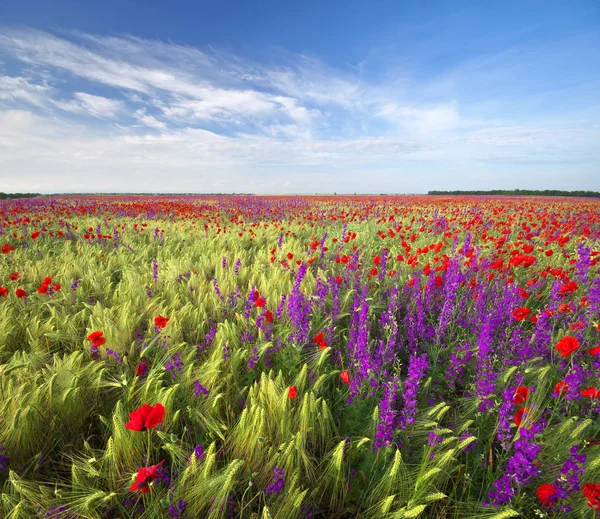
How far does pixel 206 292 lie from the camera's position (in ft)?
10.2

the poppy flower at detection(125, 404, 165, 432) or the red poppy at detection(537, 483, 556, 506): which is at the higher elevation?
the poppy flower at detection(125, 404, 165, 432)

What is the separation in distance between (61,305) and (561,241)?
6.27 metres

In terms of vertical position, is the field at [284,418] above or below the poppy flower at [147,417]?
below

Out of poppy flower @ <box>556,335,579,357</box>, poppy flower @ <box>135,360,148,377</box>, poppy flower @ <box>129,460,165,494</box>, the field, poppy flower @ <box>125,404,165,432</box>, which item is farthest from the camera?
poppy flower @ <box>135,360,148,377</box>

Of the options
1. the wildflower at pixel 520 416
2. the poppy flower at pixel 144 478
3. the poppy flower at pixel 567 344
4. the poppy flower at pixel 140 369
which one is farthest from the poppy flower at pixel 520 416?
the poppy flower at pixel 140 369

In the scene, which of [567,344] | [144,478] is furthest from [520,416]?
[144,478]

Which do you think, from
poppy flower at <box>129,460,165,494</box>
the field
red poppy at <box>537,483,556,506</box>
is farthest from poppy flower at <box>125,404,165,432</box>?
red poppy at <box>537,483,556,506</box>

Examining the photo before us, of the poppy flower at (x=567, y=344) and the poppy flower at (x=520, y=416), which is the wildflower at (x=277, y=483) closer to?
the poppy flower at (x=520, y=416)

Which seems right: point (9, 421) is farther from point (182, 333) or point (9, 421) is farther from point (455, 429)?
point (455, 429)

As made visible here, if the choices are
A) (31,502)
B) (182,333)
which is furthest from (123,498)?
(182,333)

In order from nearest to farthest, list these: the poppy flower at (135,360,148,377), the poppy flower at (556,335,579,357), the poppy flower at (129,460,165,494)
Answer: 1. the poppy flower at (129,460,165,494)
2. the poppy flower at (556,335,579,357)
3. the poppy flower at (135,360,148,377)

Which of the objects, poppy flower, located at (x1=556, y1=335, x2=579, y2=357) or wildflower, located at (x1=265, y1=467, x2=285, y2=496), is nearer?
wildflower, located at (x1=265, y1=467, x2=285, y2=496)

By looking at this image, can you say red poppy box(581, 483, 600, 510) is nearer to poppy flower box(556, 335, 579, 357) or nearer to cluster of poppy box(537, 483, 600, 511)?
cluster of poppy box(537, 483, 600, 511)

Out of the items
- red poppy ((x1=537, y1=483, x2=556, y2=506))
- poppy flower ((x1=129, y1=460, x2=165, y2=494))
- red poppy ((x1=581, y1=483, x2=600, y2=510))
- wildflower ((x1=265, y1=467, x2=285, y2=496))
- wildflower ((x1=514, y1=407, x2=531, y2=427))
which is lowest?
wildflower ((x1=265, y1=467, x2=285, y2=496))
